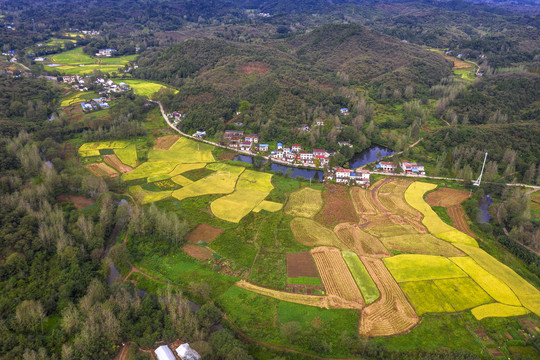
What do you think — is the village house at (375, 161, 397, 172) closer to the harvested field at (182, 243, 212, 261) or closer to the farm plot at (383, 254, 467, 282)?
the farm plot at (383, 254, 467, 282)

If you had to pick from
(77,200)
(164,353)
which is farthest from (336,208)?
(77,200)

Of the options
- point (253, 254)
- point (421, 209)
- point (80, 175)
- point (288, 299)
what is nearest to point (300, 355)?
point (288, 299)

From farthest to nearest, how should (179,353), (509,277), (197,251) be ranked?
(197,251) < (509,277) < (179,353)

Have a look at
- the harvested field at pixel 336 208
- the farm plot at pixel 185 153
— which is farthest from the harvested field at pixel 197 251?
the farm plot at pixel 185 153

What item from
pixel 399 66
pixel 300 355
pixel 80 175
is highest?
pixel 399 66

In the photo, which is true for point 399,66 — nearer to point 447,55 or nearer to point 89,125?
point 447,55

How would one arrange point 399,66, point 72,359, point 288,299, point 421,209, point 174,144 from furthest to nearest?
1. point 399,66
2. point 174,144
3. point 421,209
4. point 288,299
5. point 72,359

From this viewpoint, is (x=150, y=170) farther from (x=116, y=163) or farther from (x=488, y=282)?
(x=488, y=282)
